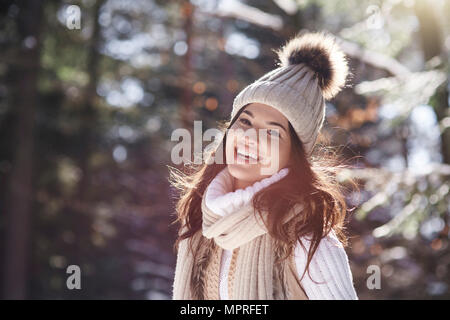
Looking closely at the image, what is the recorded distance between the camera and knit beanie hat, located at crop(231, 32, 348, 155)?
2039mm

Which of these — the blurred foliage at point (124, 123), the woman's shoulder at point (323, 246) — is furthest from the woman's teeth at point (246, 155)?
the blurred foliage at point (124, 123)

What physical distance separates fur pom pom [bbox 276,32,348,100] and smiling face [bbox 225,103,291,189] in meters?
0.31

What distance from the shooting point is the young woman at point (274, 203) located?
1.88 m

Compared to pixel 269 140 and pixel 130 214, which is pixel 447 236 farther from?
pixel 130 214

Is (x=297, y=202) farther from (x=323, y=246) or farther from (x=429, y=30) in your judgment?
(x=429, y=30)

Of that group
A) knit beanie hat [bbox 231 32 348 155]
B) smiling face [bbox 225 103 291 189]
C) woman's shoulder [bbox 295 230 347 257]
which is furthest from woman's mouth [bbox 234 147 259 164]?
woman's shoulder [bbox 295 230 347 257]

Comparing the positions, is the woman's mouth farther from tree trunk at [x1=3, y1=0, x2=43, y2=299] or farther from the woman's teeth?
tree trunk at [x1=3, y1=0, x2=43, y2=299]

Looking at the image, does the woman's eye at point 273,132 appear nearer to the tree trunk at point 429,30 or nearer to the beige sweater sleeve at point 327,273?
the beige sweater sleeve at point 327,273

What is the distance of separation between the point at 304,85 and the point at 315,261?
0.75 m

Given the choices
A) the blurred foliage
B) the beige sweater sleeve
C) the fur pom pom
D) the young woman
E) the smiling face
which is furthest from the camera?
the blurred foliage

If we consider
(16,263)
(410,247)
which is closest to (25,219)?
(16,263)

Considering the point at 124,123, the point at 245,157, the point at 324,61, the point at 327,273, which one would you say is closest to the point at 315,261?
the point at 327,273

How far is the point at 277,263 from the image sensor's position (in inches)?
76.0

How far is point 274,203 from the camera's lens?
6.21 feet
